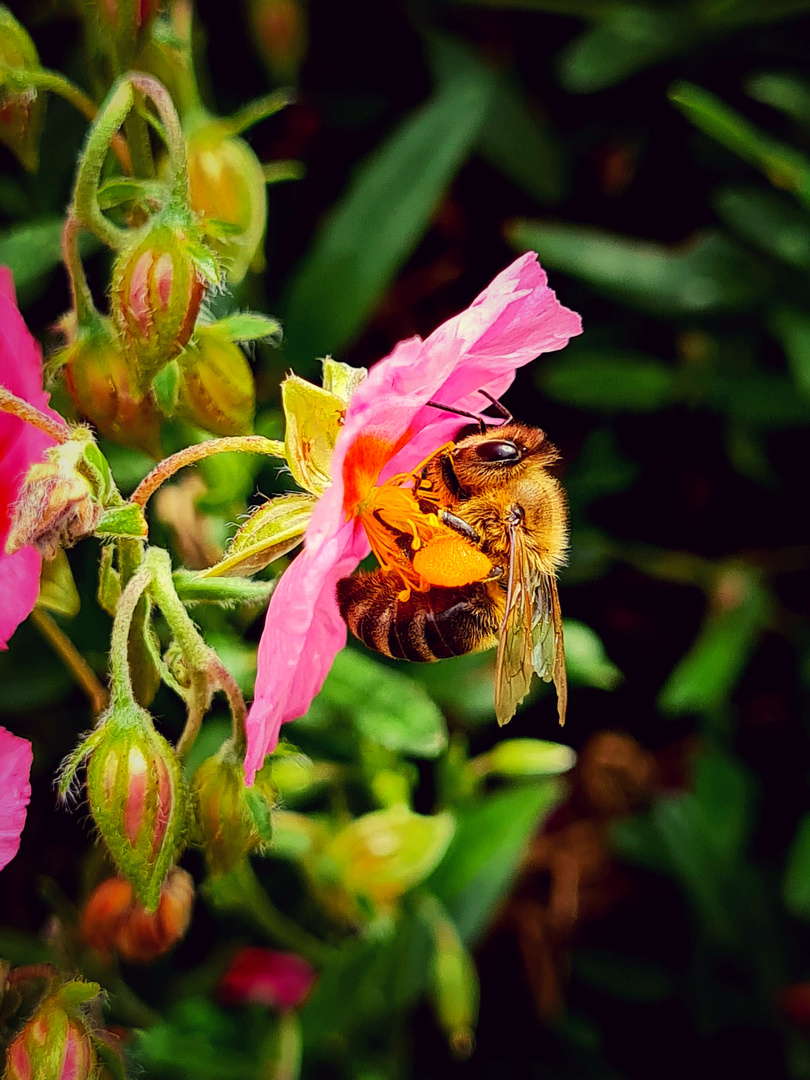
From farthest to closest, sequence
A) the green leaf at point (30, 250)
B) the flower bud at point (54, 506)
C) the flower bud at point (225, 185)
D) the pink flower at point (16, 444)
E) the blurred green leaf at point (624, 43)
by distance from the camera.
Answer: the blurred green leaf at point (624, 43) → the green leaf at point (30, 250) → the flower bud at point (225, 185) → the pink flower at point (16, 444) → the flower bud at point (54, 506)

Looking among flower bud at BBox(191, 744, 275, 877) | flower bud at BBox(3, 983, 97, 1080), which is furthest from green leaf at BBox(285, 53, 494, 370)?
flower bud at BBox(3, 983, 97, 1080)

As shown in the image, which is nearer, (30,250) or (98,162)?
(98,162)

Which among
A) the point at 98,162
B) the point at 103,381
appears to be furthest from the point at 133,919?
the point at 98,162

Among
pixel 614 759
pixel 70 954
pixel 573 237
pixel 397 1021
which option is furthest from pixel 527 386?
pixel 70 954

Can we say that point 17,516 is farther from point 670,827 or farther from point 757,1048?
point 757,1048

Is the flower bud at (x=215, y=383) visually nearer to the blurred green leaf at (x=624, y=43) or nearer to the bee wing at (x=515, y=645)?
the bee wing at (x=515, y=645)

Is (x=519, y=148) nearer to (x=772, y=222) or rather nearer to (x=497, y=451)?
(x=772, y=222)

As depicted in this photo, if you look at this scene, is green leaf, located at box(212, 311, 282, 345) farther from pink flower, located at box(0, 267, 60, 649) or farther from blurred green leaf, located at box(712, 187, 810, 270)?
blurred green leaf, located at box(712, 187, 810, 270)

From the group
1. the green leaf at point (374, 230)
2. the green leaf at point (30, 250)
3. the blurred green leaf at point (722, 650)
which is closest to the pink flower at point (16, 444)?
the green leaf at point (30, 250)
